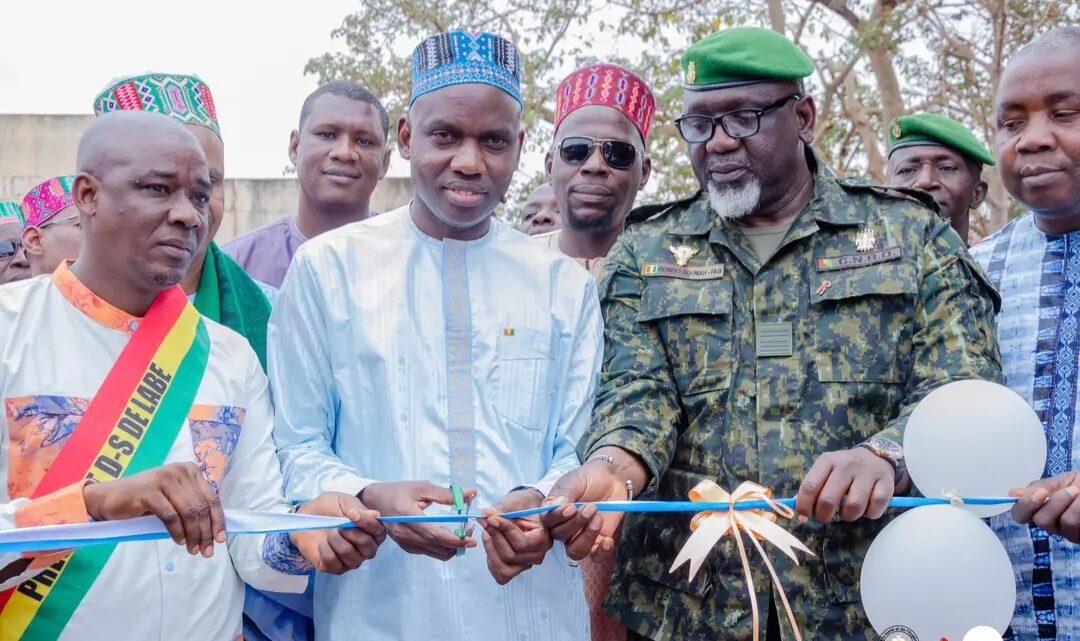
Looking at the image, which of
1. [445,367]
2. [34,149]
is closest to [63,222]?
[445,367]

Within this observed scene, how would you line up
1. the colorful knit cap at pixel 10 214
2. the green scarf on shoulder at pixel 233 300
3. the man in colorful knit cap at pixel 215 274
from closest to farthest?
1. the man in colorful knit cap at pixel 215 274
2. the green scarf on shoulder at pixel 233 300
3. the colorful knit cap at pixel 10 214

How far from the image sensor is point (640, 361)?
381 centimetres

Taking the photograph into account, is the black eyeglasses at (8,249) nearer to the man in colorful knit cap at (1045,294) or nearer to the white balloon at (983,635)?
the man in colorful knit cap at (1045,294)

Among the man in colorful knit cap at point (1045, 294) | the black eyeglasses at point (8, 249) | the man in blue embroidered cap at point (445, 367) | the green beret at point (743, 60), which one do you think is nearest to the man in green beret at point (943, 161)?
the man in colorful knit cap at point (1045, 294)

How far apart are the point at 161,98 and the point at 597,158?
6.15 ft

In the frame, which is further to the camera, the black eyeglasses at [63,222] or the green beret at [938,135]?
the green beret at [938,135]

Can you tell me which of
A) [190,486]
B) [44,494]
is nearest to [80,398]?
[44,494]

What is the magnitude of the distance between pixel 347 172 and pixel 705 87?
7.40ft

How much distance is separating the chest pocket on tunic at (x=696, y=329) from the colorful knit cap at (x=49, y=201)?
3.29m

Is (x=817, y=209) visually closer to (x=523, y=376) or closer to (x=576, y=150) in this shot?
(x=523, y=376)

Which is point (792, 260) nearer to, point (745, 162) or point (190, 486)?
point (745, 162)

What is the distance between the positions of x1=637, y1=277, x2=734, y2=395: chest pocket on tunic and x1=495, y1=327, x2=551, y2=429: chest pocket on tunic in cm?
40

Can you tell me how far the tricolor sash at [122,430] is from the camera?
3.15 meters

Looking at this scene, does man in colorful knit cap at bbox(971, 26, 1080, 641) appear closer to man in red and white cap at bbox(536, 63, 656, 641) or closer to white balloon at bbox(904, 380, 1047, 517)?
white balloon at bbox(904, 380, 1047, 517)
